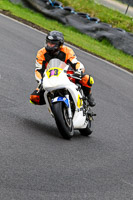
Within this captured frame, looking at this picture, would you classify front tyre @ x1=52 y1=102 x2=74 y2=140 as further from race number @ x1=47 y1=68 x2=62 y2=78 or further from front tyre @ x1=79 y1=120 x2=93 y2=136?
front tyre @ x1=79 y1=120 x2=93 y2=136

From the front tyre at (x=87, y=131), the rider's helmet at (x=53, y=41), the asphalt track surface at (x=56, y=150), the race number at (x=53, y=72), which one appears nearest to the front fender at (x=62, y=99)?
the race number at (x=53, y=72)

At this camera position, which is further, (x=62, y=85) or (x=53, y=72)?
(x=53, y=72)

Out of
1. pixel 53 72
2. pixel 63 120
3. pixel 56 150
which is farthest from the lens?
pixel 53 72

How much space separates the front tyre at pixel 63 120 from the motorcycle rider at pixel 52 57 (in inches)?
30.1

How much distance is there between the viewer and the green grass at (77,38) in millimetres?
17555

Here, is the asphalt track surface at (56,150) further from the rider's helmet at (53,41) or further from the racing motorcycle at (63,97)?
the rider's helmet at (53,41)

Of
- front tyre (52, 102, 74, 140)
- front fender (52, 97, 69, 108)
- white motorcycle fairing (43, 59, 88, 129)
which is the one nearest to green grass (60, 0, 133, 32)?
white motorcycle fairing (43, 59, 88, 129)

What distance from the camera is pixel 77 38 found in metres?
18.9

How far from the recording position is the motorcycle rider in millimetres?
7398

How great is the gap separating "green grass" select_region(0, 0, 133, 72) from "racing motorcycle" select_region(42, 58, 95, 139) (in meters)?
9.52

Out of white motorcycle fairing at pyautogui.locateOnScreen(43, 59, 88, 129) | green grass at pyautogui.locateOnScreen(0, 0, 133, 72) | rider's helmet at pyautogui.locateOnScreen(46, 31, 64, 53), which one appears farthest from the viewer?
green grass at pyautogui.locateOnScreen(0, 0, 133, 72)

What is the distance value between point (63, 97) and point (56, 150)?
2.68 feet

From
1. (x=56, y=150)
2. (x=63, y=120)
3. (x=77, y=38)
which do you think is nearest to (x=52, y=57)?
(x=63, y=120)

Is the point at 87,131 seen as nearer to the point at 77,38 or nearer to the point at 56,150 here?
the point at 56,150
